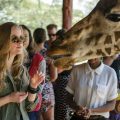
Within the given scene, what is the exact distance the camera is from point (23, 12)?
11.5 meters

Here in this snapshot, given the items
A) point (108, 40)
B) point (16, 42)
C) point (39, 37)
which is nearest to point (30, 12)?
point (39, 37)

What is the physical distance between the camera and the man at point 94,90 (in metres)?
3.72

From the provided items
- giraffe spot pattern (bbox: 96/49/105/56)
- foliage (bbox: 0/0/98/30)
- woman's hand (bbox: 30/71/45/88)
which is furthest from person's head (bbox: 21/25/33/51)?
foliage (bbox: 0/0/98/30)

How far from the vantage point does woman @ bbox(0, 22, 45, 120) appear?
2869mm

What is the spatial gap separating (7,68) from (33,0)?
858cm

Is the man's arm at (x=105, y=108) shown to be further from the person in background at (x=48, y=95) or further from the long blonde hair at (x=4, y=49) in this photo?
the long blonde hair at (x=4, y=49)

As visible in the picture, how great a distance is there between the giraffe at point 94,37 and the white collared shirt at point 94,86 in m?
0.96

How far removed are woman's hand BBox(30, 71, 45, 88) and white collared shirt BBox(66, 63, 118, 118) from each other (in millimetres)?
986

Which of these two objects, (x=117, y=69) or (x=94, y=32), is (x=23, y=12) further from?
(x=94, y=32)

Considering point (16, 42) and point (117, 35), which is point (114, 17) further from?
point (16, 42)

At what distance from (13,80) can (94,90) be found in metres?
1.05

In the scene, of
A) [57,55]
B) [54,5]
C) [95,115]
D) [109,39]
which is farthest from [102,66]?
[54,5]

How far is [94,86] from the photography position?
3754 mm

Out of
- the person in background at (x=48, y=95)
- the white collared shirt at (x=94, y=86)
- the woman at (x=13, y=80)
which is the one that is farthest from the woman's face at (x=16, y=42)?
the person in background at (x=48, y=95)
